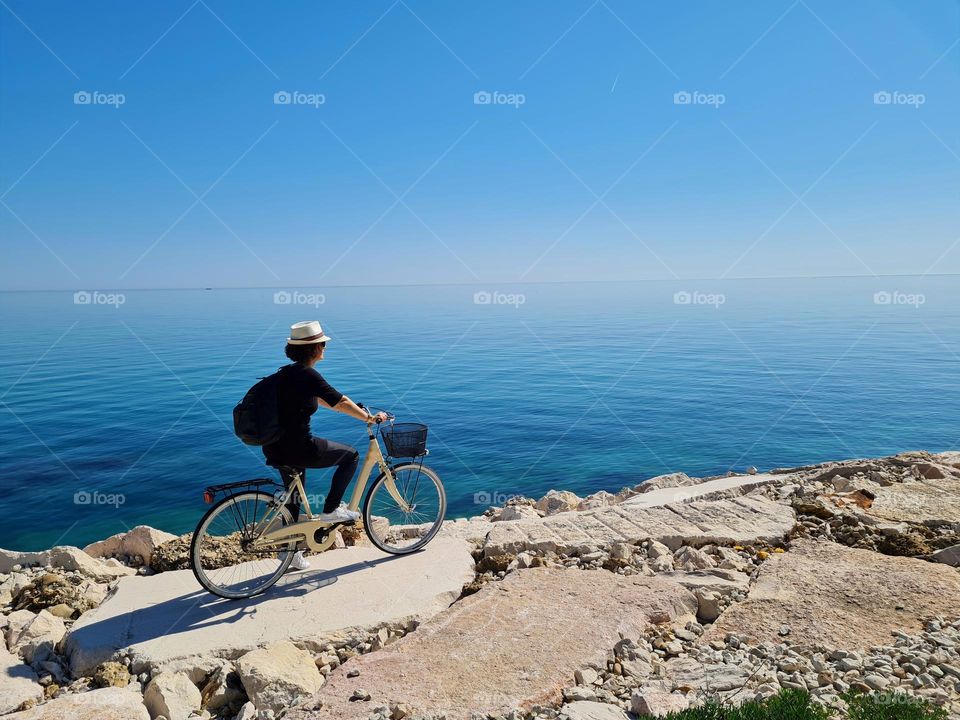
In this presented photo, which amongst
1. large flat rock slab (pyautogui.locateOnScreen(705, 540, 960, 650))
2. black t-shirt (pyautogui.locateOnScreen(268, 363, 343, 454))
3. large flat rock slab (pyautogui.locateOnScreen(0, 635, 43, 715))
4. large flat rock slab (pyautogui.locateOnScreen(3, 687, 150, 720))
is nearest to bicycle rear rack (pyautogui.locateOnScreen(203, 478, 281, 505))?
black t-shirt (pyautogui.locateOnScreen(268, 363, 343, 454))

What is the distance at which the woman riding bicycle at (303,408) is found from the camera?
530cm

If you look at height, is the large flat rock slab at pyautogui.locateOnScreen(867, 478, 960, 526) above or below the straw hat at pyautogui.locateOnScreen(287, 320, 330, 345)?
below

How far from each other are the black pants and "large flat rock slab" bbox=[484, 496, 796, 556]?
1462 millimetres

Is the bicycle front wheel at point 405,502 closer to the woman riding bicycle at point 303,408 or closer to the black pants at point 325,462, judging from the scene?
the black pants at point 325,462

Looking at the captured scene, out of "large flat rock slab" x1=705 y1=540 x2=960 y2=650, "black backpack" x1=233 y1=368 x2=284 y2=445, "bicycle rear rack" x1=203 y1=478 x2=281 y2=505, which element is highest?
"black backpack" x1=233 y1=368 x2=284 y2=445

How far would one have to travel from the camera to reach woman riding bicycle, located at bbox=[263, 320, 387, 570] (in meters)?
5.30

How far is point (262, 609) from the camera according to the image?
5074mm

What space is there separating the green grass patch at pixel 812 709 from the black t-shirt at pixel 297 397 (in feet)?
11.1

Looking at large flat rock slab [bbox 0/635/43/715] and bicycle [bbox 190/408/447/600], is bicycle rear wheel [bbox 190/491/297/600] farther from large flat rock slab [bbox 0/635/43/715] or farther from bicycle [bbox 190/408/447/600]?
large flat rock slab [bbox 0/635/43/715]

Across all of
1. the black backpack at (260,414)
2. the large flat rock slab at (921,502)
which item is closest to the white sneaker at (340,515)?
the black backpack at (260,414)

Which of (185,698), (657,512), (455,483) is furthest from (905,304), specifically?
(185,698)

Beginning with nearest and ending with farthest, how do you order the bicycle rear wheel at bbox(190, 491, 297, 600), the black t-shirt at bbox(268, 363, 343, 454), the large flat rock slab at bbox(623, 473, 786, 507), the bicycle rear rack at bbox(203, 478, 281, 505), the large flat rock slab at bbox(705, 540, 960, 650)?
the large flat rock slab at bbox(705, 540, 960, 650), the bicycle rear rack at bbox(203, 478, 281, 505), the bicycle rear wheel at bbox(190, 491, 297, 600), the black t-shirt at bbox(268, 363, 343, 454), the large flat rock slab at bbox(623, 473, 786, 507)

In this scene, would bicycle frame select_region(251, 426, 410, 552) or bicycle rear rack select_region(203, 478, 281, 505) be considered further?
bicycle frame select_region(251, 426, 410, 552)

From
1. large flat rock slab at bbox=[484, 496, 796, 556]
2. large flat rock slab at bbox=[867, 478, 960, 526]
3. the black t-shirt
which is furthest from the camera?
large flat rock slab at bbox=[867, 478, 960, 526]
